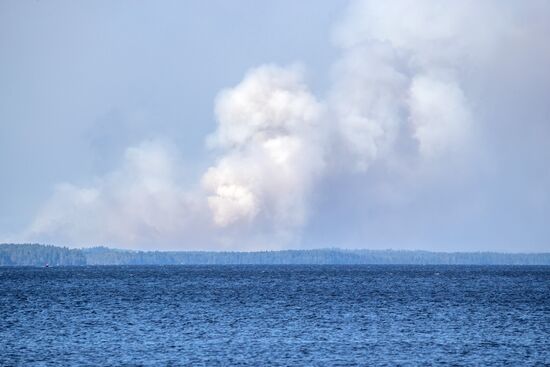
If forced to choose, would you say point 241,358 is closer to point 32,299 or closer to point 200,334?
point 200,334

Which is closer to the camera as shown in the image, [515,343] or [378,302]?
[515,343]

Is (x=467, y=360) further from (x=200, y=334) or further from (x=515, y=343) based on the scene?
(x=200, y=334)

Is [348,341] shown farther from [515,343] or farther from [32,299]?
[32,299]

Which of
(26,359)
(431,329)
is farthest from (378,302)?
(26,359)

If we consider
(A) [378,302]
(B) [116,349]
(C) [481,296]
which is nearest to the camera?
(B) [116,349]

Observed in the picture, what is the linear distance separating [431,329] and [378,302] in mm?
38590

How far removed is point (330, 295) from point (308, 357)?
254ft

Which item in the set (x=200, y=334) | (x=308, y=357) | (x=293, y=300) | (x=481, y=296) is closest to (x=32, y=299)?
(x=293, y=300)

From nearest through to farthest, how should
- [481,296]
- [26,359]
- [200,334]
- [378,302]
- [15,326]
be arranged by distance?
[26,359]
[200,334]
[15,326]
[378,302]
[481,296]

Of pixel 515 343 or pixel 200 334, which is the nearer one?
pixel 515 343

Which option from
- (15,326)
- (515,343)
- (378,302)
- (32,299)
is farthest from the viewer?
(32,299)

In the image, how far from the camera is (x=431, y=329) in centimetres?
8375

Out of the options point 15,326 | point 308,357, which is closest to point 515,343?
point 308,357

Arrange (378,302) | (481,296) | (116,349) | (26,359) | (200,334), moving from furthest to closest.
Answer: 1. (481,296)
2. (378,302)
3. (200,334)
4. (116,349)
5. (26,359)
